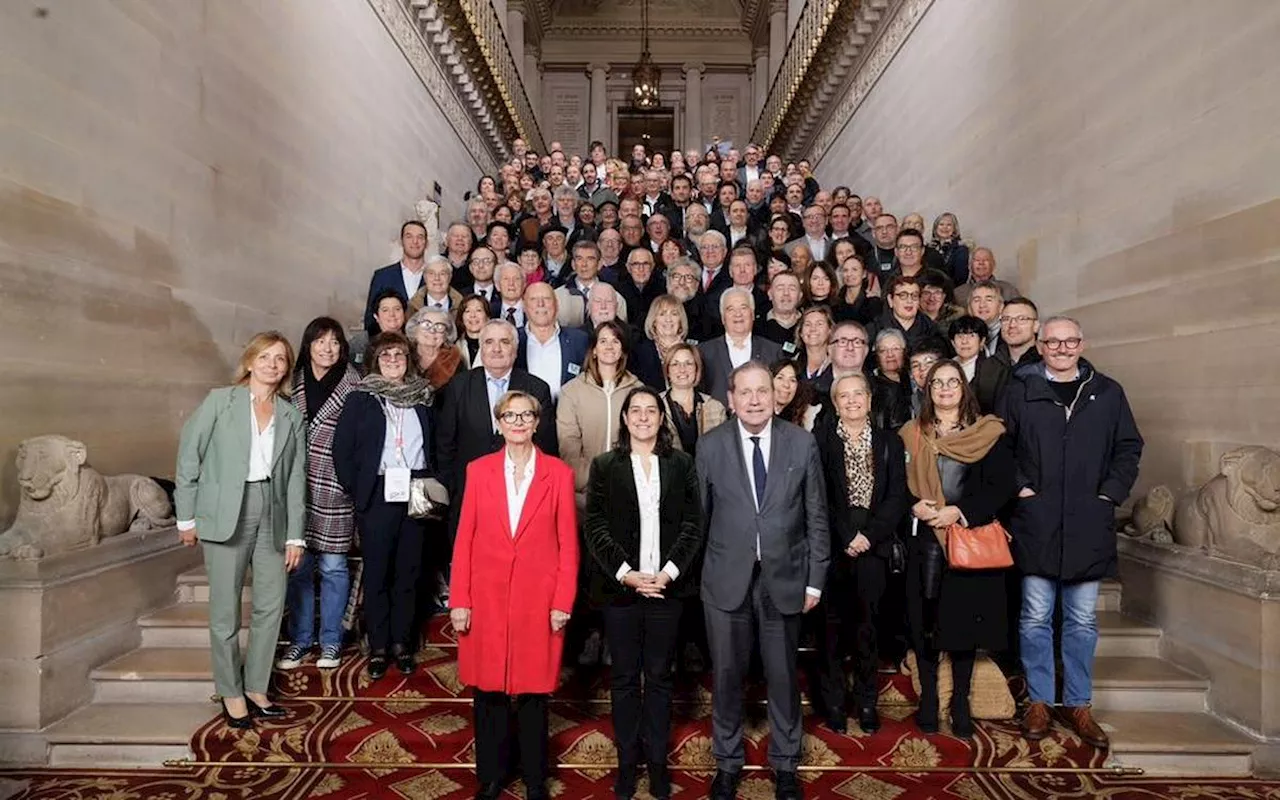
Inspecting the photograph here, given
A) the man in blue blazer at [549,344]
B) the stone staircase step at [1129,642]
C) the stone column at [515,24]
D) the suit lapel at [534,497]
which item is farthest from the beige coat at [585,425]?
the stone column at [515,24]

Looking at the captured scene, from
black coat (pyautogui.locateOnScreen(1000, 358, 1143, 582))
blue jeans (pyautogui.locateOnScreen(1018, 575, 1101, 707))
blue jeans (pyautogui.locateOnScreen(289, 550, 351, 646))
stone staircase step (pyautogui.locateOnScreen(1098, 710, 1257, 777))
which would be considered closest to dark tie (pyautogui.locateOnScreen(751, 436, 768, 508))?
black coat (pyautogui.locateOnScreen(1000, 358, 1143, 582))

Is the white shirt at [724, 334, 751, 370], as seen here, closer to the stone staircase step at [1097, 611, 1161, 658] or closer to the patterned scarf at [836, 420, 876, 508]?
the patterned scarf at [836, 420, 876, 508]

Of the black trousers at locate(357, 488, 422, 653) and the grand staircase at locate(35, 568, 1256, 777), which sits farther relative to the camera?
the black trousers at locate(357, 488, 422, 653)

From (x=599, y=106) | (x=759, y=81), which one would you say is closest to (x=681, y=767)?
(x=759, y=81)

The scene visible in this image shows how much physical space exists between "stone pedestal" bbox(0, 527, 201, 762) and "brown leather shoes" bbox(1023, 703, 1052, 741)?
4.52 m

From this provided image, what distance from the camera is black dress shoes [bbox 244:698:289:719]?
3.94m

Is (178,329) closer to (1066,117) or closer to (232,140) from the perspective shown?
(232,140)

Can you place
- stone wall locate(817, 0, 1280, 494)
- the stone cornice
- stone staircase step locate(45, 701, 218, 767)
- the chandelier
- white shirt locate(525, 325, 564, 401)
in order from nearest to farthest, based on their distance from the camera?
stone staircase step locate(45, 701, 218, 767) → stone wall locate(817, 0, 1280, 494) → white shirt locate(525, 325, 564, 401) → the stone cornice → the chandelier

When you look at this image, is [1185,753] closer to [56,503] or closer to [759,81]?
[56,503]

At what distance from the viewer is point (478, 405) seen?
4.23 meters

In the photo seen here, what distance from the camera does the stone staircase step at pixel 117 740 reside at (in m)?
3.71

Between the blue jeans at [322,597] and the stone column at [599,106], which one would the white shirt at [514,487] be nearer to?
the blue jeans at [322,597]

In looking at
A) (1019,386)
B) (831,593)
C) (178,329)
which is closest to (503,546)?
(831,593)

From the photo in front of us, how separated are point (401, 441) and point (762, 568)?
2.04 meters
